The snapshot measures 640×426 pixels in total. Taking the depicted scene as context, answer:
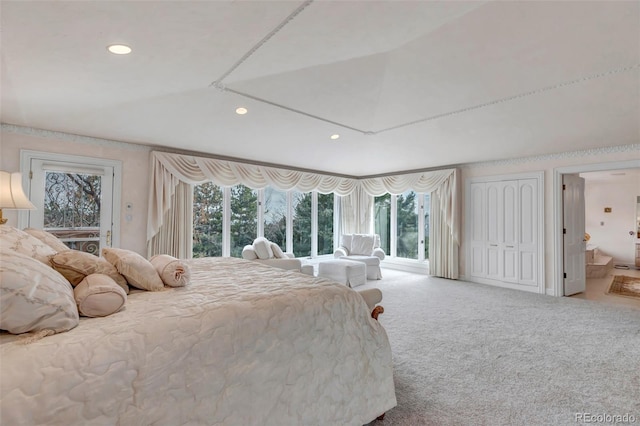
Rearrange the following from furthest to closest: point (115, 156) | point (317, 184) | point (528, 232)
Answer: point (317, 184)
point (528, 232)
point (115, 156)

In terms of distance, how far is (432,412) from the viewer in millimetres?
2035

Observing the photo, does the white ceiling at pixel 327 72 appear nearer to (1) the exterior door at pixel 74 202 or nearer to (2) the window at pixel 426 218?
(1) the exterior door at pixel 74 202

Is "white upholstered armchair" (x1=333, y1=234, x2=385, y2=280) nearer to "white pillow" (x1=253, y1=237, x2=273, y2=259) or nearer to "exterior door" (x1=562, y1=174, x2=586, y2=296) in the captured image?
"white pillow" (x1=253, y1=237, x2=273, y2=259)

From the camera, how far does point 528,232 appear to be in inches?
217

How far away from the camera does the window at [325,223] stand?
7.71m

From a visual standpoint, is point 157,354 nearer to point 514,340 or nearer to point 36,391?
point 36,391

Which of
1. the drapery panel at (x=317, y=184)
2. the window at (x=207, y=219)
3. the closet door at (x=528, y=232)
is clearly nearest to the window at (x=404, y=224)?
the drapery panel at (x=317, y=184)

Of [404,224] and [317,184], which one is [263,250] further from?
[404,224]

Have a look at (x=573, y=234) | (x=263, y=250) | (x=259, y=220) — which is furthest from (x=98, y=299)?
(x=573, y=234)

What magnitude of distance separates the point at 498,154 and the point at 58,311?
6.13 m

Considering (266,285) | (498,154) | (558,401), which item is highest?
(498,154)

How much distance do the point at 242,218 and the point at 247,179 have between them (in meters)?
0.78

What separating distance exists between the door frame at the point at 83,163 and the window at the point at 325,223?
4.29m

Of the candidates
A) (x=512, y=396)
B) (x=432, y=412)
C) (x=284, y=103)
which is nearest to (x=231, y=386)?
(x=432, y=412)
